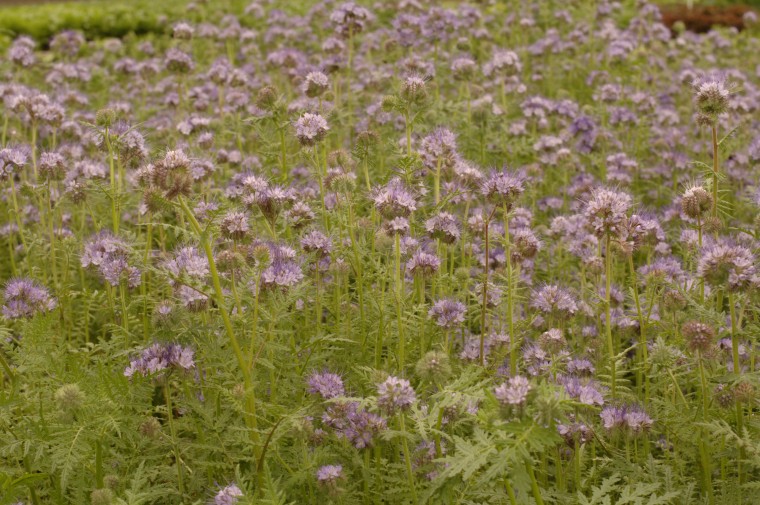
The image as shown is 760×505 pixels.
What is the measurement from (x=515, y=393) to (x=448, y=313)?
43.1 inches

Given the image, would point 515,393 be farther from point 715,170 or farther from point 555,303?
point 715,170

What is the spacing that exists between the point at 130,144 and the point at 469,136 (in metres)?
2.60

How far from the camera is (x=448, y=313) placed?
11.5ft

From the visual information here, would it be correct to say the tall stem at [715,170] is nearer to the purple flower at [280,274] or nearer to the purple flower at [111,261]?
the purple flower at [280,274]

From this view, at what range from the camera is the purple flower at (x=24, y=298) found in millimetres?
3732

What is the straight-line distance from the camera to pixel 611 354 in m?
3.49

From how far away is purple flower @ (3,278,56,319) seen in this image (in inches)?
147

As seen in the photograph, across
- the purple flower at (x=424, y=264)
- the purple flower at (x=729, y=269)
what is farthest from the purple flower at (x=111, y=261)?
the purple flower at (x=729, y=269)

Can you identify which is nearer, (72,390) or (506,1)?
(72,390)

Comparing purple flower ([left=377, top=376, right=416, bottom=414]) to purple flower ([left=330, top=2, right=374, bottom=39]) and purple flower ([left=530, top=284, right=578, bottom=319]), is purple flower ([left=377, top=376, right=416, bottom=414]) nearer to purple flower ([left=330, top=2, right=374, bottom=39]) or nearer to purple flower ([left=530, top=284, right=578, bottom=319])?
purple flower ([left=530, top=284, right=578, bottom=319])

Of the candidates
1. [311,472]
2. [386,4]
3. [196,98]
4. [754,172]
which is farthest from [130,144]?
[386,4]

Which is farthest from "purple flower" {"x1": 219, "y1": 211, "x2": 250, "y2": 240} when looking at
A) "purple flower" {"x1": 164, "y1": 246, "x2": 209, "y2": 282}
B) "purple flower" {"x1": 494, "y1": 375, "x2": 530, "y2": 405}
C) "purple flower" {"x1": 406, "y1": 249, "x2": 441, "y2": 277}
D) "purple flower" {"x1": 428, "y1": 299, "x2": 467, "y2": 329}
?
"purple flower" {"x1": 494, "y1": 375, "x2": 530, "y2": 405}

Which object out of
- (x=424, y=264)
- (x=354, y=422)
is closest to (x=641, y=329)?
(x=424, y=264)

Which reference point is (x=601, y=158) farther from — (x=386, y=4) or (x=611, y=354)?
(x=386, y=4)
